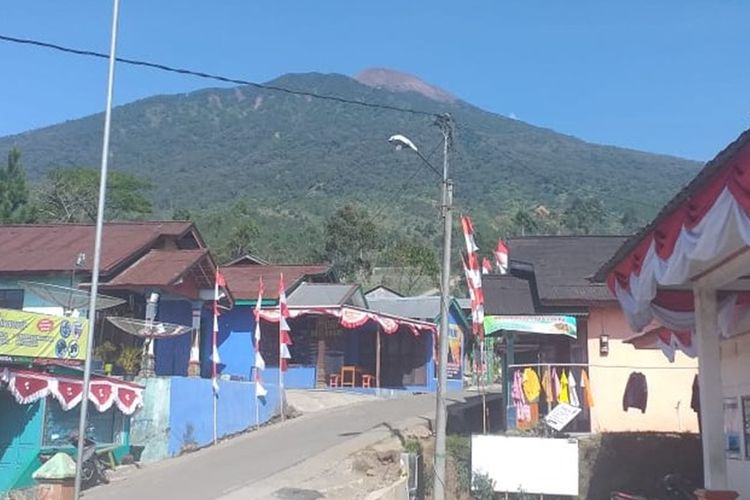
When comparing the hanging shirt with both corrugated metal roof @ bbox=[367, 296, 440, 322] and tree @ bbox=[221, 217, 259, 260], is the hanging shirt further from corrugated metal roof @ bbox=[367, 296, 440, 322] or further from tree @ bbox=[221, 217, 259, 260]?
tree @ bbox=[221, 217, 259, 260]

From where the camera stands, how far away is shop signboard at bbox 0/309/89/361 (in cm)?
1469

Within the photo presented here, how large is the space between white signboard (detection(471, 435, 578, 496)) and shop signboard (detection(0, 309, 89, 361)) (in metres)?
7.93

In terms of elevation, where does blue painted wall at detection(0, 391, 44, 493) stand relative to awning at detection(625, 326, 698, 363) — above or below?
below

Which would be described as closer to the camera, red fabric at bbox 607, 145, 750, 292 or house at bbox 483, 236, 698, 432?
red fabric at bbox 607, 145, 750, 292

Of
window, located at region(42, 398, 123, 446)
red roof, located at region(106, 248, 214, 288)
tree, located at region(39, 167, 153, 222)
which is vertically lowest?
window, located at region(42, 398, 123, 446)

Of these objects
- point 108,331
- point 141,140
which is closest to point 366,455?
point 108,331

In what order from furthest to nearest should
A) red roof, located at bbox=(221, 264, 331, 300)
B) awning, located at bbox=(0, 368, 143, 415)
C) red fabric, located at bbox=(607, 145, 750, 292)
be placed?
red roof, located at bbox=(221, 264, 331, 300) → awning, located at bbox=(0, 368, 143, 415) → red fabric, located at bbox=(607, 145, 750, 292)

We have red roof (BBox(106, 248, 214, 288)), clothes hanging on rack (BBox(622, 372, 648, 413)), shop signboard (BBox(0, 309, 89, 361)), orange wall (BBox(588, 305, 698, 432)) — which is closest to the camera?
shop signboard (BBox(0, 309, 89, 361))

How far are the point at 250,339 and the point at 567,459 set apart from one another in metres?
17.5

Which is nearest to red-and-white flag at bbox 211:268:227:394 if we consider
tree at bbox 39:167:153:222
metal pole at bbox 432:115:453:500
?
metal pole at bbox 432:115:453:500

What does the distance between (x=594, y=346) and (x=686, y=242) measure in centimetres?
1260

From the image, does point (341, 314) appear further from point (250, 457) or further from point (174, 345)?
point (250, 457)

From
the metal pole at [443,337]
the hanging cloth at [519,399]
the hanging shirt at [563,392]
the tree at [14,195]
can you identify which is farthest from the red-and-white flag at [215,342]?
the tree at [14,195]

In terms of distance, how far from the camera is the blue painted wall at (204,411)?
774 inches
